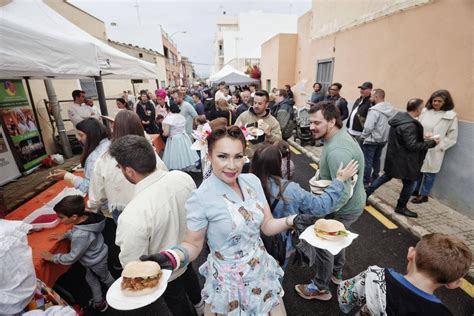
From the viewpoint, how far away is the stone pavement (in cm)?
373

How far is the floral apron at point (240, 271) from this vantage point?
1.56 meters

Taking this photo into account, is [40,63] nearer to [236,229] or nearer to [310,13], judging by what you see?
[236,229]

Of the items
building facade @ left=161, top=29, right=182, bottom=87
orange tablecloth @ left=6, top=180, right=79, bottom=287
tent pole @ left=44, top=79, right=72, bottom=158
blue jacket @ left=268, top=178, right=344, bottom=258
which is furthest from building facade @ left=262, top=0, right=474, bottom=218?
building facade @ left=161, top=29, right=182, bottom=87

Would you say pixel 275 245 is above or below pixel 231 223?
below

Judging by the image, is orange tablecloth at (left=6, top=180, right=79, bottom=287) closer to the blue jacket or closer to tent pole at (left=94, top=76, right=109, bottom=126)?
the blue jacket

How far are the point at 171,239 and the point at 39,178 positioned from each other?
4.89 meters

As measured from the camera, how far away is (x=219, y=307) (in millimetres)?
1591

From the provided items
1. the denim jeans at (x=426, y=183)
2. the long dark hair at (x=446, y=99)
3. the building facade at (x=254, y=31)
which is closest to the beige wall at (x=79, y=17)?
the long dark hair at (x=446, y=99)

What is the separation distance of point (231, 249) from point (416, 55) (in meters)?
6.12

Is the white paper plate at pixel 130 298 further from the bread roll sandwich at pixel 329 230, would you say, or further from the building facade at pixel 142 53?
the building facade at pixel 142 53

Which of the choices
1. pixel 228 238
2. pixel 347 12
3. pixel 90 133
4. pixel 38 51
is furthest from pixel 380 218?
pixel 347 12

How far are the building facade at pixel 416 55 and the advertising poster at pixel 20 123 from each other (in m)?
8.90

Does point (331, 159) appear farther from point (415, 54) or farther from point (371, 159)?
point (415, 54)

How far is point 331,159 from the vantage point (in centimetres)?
227
